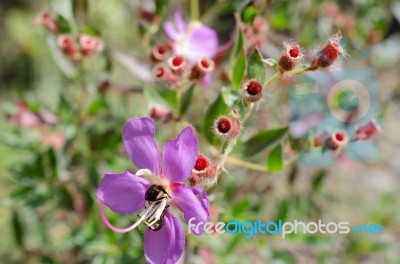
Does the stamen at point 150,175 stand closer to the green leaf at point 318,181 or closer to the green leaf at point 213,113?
the green leaf at point 213,113

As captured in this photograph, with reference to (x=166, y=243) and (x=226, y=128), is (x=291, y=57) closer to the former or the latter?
(x=226, y=128)

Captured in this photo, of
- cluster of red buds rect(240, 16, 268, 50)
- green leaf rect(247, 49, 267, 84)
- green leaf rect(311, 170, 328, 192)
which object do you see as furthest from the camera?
green leaf rect(311, 170, 328, 192)

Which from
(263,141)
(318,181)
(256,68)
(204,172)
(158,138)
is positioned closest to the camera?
(204,172)

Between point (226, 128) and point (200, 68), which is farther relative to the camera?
point (200, 68)

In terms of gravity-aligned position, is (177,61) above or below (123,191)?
above

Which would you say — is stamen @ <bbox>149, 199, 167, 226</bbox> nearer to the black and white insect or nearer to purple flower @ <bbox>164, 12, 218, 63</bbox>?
the black and white insect

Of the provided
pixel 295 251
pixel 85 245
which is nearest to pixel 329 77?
pixel 295 251

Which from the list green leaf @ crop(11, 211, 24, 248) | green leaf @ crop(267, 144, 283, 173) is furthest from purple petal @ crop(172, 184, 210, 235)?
green leaf @ crop(11, 211, 24, 248)

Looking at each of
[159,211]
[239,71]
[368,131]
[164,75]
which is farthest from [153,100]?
[368,131]
